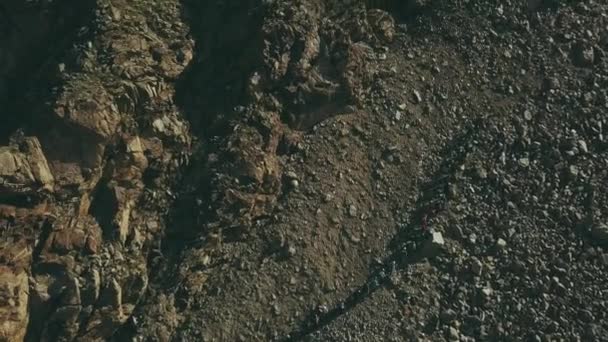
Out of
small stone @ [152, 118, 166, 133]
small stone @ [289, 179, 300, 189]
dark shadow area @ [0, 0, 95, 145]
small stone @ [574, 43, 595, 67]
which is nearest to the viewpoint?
dark shadow area @ [0, 0, 95, 145]

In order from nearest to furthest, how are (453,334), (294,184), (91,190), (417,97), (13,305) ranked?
(13,305), (453,334), (91,190), (294,184), (417,97)

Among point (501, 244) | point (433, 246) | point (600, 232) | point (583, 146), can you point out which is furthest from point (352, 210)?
point (583, 146)

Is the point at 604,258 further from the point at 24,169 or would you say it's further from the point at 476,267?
the point at 24,169

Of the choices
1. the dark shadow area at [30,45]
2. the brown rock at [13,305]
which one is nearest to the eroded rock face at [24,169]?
the dark shadow area at [30,45]

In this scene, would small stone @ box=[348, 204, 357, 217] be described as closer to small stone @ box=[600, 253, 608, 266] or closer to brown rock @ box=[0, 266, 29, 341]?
small stone @ box=[600, 253, 608, 266]

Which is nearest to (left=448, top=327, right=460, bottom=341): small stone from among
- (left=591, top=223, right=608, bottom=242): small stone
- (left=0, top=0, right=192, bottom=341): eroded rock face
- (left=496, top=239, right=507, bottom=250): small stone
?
(left=496, top=239, right=507, bottom=250): small stone

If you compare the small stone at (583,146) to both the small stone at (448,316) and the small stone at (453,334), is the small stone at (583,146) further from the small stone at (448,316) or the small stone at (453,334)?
the small stone at (453,334)

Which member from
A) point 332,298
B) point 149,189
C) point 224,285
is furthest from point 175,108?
point 332,298

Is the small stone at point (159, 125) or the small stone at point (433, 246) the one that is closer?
the small stone at point (433, 246)
